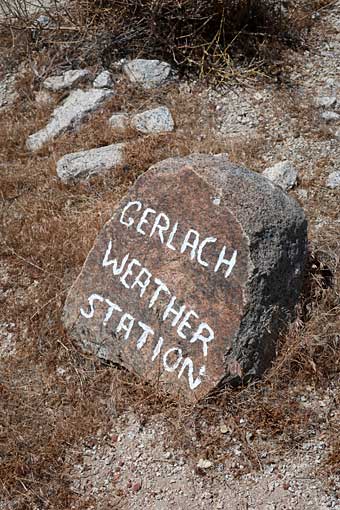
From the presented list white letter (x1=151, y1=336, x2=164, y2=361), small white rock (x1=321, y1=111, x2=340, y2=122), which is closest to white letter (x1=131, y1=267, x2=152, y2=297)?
white letter (x1=151, y1=336, x2=164, y2=361)

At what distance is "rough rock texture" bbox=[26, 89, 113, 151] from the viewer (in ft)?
16.3

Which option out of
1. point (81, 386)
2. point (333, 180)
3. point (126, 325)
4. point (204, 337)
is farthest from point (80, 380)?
point (333, 180)

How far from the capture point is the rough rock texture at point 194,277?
3.09 m

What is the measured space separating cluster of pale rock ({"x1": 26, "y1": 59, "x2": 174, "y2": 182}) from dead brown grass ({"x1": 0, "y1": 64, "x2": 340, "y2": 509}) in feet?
1.26

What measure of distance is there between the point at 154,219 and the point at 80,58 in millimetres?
2685

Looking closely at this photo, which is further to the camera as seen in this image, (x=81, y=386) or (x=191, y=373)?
(x=81, y=386)

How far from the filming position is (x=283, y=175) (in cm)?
441

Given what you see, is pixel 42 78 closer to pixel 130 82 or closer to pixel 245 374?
pixel 130 82

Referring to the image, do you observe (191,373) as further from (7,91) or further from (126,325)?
(7,91)

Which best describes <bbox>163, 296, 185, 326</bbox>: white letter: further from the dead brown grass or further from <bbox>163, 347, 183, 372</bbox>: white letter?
the dead brown grass

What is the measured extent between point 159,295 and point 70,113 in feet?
7.42

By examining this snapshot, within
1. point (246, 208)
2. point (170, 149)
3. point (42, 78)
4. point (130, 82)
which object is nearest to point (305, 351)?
point (246, 208)

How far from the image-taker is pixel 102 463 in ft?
10.0

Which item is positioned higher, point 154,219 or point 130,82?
point 154,219
